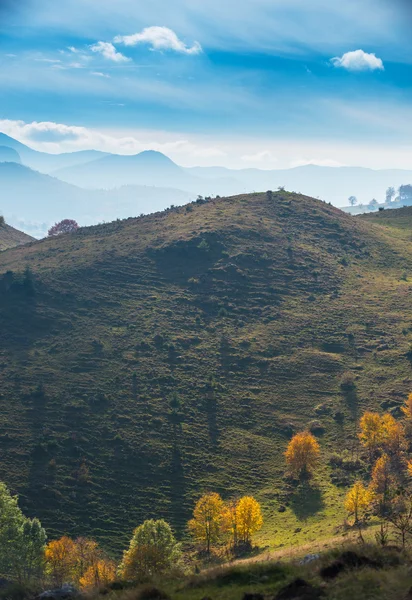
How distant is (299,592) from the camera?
2578 centimetres

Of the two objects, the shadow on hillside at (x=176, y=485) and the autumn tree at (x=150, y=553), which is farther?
the shadow on hillside at (x=176, y=485)

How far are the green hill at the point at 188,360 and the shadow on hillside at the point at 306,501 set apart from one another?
0.27m

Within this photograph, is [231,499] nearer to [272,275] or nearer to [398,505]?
[398,505]

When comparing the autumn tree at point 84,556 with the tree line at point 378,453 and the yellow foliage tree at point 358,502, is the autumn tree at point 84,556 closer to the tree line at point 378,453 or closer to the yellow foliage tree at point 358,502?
the yellow foliage tree at point 358,502

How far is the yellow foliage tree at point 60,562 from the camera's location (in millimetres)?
49219

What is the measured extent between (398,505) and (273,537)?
14.8 m

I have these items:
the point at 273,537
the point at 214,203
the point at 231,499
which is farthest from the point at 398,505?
the point at 214,203

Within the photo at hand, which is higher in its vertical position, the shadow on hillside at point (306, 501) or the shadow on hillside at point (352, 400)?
the shadow on hillside at point (352, 400)

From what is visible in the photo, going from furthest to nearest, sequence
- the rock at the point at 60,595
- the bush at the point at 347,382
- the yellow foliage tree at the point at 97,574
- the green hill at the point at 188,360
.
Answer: the bush at the point at 347,382 < the green hill at the point at 188,360 < the yellow foliage tree at the point at 97,574 < the rock at the point at 60,595

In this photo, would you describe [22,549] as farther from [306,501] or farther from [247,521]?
[306,501]

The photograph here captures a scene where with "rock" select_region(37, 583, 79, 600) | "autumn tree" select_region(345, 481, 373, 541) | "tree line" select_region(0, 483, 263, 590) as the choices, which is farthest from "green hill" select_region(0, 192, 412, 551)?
"rock" select_region(37, 583, 79, 600)

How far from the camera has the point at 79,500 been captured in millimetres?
64688

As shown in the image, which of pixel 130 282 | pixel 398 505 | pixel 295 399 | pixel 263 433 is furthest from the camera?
pixel 130 282

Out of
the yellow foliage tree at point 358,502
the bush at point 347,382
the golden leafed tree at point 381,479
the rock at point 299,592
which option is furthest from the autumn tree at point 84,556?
the bush at point 347,382
